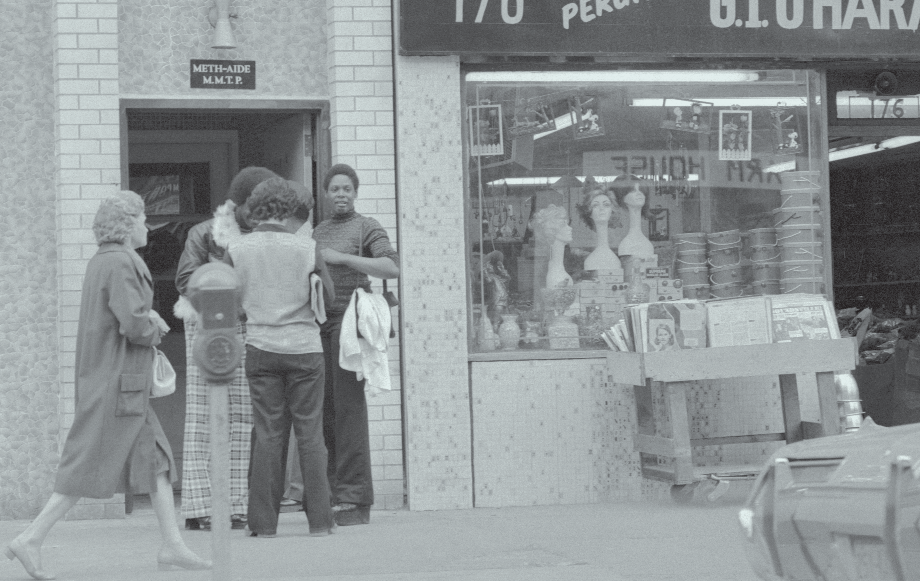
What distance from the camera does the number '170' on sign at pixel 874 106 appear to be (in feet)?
32.2

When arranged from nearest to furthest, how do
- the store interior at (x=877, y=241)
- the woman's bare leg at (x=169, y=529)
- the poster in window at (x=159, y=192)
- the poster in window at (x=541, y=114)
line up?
the woman's bare leg at (x=169, y=529) < the poster in window at (x=541, y=114) < the poster in window at (x=159, y=192) < the store interior at (x=877, y=241)

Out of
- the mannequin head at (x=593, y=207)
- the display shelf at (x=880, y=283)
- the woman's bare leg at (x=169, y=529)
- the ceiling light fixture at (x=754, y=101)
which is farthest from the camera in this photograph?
the display shelf at (x=880, y=283)

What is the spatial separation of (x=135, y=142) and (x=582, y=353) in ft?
11.1

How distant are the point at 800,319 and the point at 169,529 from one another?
4152 millimetres

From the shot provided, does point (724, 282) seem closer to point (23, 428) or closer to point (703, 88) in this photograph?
point (703, 88)

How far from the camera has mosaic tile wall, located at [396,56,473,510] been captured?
8.97 m

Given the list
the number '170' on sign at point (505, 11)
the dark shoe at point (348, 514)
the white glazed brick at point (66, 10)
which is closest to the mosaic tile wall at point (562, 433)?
the dark shoe at point (348, 514)

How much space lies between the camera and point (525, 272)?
948cm

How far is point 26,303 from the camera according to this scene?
8820mm

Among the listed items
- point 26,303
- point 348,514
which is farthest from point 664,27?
point 26,303

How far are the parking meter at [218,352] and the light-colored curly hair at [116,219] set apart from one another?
1944mm

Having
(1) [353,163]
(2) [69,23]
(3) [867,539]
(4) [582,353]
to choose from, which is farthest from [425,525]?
(3) [867,539]

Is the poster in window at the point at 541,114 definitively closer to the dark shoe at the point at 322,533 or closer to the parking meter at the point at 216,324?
the dark shoe at the point at 322,533

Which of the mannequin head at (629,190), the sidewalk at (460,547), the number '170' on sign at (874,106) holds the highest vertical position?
the number '170' on sign at (874,106)
